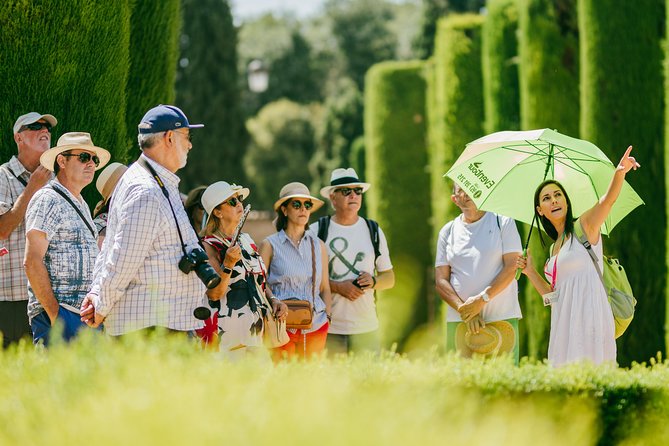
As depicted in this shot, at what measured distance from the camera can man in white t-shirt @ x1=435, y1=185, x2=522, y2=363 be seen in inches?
284

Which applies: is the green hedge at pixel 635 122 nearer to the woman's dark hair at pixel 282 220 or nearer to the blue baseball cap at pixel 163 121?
the woman's dark hair at pixel 282 220

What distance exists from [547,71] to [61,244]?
26.9ft

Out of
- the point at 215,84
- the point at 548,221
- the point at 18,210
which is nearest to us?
the point at 18,210

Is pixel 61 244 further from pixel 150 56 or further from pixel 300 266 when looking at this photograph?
pixel 150 56

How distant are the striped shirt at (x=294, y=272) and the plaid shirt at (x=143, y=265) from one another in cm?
210

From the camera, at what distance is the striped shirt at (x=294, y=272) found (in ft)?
24.4

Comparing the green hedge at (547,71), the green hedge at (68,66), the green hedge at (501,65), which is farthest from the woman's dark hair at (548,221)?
the green hedge at (501,65)

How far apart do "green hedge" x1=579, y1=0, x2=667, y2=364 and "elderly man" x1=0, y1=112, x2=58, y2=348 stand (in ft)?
22.2

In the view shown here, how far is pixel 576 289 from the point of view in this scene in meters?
6.31

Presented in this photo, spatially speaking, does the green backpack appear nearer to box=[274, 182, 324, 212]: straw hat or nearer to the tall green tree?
box=[274, 182, 324, 212]: straw hat

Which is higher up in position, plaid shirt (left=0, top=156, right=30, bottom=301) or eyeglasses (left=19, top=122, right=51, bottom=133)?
eyeglasses (left=19, top=122, right=51, bottom=133)

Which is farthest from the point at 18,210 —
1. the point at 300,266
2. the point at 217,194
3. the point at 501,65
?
the point at 501,65

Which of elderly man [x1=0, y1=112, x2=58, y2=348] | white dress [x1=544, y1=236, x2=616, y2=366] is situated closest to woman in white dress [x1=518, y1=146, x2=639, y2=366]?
white dress [x1=544, y1=236, x2=616, y2=366]

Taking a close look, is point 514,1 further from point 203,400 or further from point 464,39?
point 203,400
